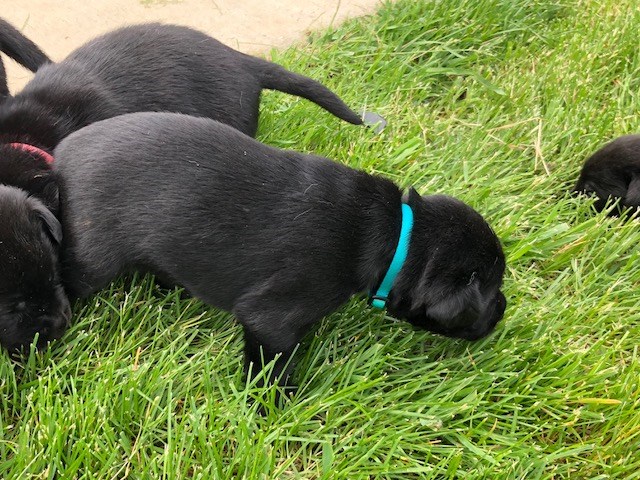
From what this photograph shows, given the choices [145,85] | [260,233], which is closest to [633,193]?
[260,233]

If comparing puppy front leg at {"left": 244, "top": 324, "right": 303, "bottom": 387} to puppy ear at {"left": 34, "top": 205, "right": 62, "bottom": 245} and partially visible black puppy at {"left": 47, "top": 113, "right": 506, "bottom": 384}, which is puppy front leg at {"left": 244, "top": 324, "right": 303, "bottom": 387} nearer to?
partially visible black puppy at {"left": 47, "top": 113, "right": 506, "bottom": 384}

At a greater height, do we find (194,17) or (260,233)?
(194,17)

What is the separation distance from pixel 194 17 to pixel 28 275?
2.46m

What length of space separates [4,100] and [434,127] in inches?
89.5

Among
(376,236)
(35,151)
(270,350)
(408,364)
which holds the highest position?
(35,151)

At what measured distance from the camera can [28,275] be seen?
8.55ft

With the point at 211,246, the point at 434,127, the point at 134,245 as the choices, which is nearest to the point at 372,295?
the point at 211,246

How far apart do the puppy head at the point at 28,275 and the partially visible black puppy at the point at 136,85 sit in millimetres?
368

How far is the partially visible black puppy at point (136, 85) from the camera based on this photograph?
313 centimetres

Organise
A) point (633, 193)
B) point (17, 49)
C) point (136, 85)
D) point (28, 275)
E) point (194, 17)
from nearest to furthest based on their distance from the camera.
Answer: point (28, 275) → point (136, 85) → point (17, 49) → point (633, 193) → point (194, 17)

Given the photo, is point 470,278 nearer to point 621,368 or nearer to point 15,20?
point 621,368

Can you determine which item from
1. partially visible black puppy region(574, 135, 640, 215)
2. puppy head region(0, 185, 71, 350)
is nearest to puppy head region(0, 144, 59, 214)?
puppy head region(0, 185, 71, 350)

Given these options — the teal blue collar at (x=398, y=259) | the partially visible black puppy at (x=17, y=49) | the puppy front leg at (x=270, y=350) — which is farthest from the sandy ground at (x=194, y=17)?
the puppy front leg at (x=270, y=350)

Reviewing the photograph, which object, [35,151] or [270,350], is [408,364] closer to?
[270,350]
